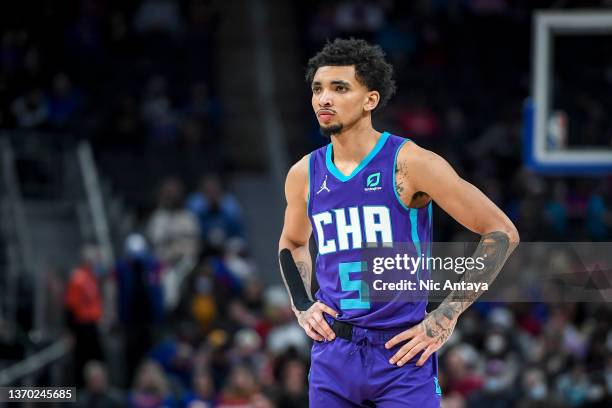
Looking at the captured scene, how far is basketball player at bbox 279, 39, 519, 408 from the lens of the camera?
5.99m

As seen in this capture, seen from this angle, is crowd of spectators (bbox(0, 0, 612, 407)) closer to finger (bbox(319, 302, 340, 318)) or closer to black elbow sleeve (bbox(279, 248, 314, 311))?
black elbow sleeve (bbox(279, 248, 314, 311))

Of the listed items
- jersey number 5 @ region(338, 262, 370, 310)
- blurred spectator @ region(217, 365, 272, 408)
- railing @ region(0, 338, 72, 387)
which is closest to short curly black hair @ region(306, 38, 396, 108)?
jersey number 5 @ region(338, 262, 370, 310)

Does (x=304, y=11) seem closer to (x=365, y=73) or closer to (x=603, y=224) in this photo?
(x=603, y=224)

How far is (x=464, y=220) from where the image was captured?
6.06 m

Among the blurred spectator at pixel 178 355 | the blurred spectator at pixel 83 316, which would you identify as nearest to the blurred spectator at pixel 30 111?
the blurred spectator at pixel 83 316

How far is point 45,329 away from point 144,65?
6888 mm

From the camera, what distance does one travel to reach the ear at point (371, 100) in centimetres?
622

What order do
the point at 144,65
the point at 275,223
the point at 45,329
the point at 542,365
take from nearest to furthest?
the point at 542,365 → the point at 45,329 → the point at 275,223 → the point at 144,65

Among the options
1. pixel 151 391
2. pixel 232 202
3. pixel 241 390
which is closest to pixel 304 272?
pixel 241 390

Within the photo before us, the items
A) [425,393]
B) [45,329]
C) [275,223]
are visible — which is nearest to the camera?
[425,393]

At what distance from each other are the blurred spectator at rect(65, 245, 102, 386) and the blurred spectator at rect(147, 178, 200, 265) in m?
1.75

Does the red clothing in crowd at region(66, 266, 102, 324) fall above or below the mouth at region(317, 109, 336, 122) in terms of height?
below

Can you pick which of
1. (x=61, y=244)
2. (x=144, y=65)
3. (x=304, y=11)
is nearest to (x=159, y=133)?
(x=144, y=65)

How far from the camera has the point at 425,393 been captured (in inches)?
237
